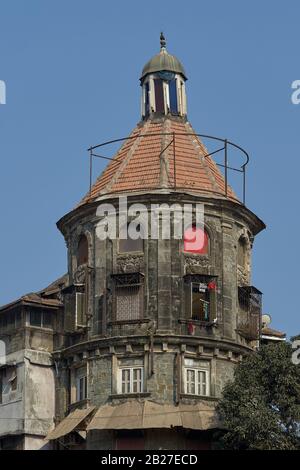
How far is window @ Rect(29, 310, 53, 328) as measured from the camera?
288ft

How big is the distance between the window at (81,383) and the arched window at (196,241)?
326 inches

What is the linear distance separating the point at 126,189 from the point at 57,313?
7637 millimetres

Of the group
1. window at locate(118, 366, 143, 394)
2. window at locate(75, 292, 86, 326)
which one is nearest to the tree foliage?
window at locate(118, 366, 143, 394)

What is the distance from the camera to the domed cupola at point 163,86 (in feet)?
305

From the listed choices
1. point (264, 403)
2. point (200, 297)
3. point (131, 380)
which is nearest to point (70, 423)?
point (131, 380)

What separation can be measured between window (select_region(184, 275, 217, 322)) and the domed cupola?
40.1 feet

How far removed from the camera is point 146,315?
84.1m

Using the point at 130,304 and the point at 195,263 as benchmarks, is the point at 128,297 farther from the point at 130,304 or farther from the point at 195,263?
the point at 195,263

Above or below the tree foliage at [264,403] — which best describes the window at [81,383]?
above

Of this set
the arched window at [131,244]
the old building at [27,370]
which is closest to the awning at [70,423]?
the old building at [27,370]

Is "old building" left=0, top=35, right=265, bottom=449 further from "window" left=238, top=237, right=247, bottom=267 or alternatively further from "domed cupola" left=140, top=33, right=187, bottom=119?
"domed cupola" left=140, top=33, right=187, bottom=119

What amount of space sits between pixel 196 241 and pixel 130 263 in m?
3.62

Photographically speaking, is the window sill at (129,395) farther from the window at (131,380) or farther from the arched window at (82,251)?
the arched window at (82,251)
